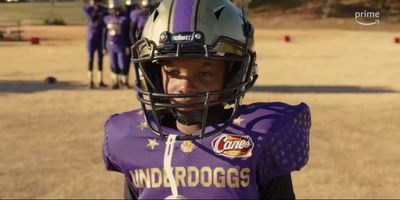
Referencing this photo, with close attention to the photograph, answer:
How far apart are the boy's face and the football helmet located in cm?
4

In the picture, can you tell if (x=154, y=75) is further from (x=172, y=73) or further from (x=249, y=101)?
(x=249, y=101)

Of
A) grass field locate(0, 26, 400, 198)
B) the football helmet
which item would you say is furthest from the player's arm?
grass field locate(0, 26, 400, 198)

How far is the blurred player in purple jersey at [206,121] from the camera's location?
2035 mm

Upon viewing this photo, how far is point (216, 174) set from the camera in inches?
80.8

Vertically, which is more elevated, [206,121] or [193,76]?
[193,76]

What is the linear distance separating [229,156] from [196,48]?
355mm

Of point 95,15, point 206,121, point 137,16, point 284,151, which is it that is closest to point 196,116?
point 206,121

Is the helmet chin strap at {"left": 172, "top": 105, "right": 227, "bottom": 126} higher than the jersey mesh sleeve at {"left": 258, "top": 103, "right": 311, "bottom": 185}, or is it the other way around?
the helmet chin strap at {"left": 172, "top": 105, "right": 227, "bottom": 126}

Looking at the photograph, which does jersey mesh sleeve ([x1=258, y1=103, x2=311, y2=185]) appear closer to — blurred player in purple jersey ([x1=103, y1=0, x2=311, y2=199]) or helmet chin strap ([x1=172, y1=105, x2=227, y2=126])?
blurred player in purple jersey ([x1=103, y1=0, x2=311, y2=199])

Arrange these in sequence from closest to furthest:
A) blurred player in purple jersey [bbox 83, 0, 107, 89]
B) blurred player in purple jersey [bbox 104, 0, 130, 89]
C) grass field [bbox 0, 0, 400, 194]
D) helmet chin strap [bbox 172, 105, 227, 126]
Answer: helmet chin strap [bbox 172, 105, 227, 126], grass field [bbox 0, 0, 400, 194], blurred player in purple jersey [bbox 104, 0, 130, 89], blurred player in purple jersey [bbox 83, 0, 107, 89]

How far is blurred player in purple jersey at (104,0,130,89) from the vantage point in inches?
434

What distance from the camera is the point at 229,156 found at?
6.80 feet

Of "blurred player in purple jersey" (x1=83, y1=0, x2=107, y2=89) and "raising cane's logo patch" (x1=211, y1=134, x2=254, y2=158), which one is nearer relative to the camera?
"raising cane's logo patch" (x1=211, y1=134, x2=254, y2=158)

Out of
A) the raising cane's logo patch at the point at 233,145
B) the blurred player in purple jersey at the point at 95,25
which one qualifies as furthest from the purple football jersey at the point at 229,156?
the blurred player in purple jersey at the point at 95,25
